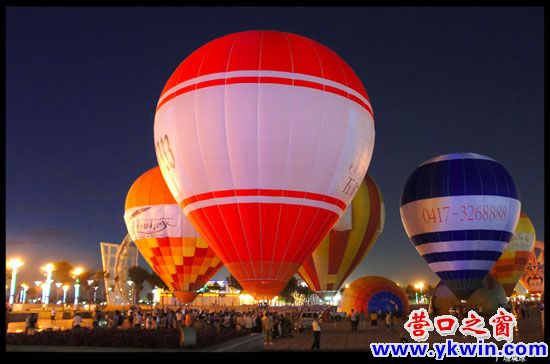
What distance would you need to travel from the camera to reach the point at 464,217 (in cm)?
3344

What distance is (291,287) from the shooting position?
10138 cm

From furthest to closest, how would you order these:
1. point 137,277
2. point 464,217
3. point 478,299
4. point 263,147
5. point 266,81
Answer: point 137,277 < point 478,299 < point 464,217 < point 266,81 < point 263,147

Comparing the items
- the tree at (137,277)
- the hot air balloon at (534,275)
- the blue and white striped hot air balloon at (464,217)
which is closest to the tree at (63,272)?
the tree at (137,277)

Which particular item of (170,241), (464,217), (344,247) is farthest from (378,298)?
(170,241)

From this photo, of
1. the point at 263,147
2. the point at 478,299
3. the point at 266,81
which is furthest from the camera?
the point at 478,299

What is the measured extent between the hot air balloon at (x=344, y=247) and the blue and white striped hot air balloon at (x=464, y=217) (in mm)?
3115

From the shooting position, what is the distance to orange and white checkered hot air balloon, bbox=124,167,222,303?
3512 cm

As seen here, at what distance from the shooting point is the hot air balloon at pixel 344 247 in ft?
116

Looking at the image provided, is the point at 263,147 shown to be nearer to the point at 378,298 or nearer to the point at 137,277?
the point at 378,298

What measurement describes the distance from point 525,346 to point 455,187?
19.4 m

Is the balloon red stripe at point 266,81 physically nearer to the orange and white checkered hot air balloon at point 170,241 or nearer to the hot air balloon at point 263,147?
the hot air balloon at point 263,147

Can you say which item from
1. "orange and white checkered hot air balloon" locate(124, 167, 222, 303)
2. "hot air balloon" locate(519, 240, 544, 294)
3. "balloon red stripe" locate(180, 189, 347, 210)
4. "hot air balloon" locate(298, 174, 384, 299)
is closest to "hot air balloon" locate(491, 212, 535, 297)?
"hot air balloon" locate(298, 174, 384, 299)

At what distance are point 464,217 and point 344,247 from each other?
7.21m

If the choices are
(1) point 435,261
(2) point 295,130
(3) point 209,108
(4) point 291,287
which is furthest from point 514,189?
(4) point 291,287
